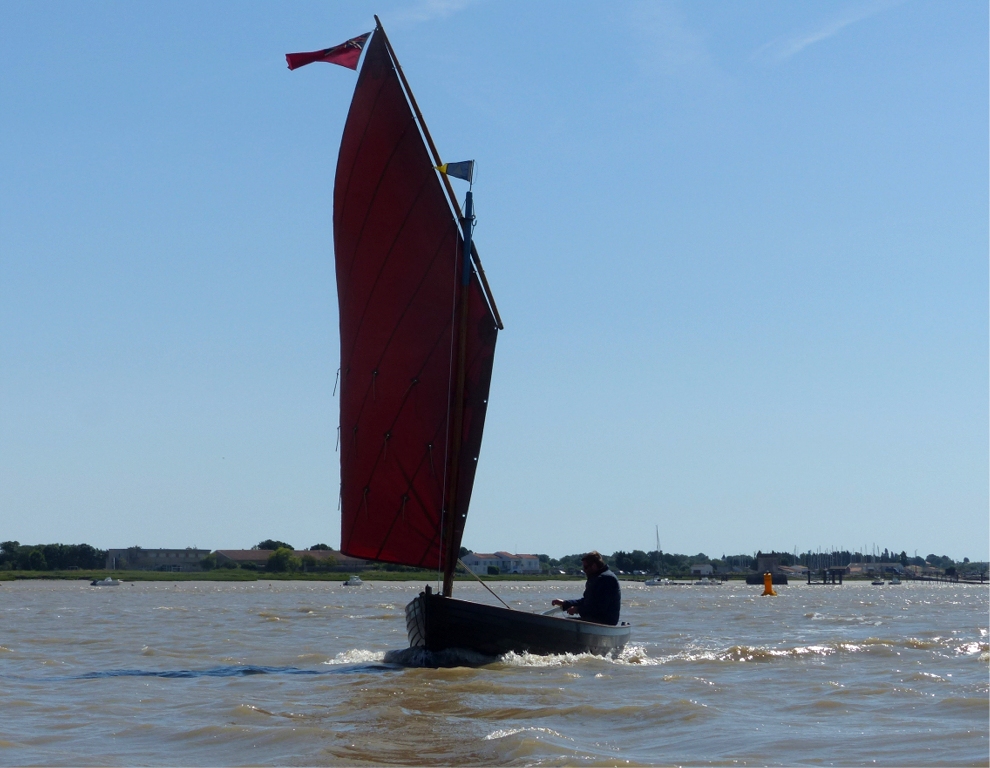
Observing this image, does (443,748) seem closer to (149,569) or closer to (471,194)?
(471,194)

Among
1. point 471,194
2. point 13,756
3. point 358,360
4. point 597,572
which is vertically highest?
point 471,194

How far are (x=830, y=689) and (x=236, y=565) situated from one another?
13157cm

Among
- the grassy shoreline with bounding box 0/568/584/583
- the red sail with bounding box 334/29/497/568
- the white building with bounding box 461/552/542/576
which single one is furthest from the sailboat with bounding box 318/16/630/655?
the white building with bounding box 461/552/542/576

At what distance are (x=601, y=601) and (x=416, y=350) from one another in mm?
4363

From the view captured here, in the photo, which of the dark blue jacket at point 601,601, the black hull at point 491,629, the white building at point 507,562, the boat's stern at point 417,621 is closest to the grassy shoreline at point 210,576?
the white building at point 507,562

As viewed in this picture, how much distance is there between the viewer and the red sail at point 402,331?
16.1 m

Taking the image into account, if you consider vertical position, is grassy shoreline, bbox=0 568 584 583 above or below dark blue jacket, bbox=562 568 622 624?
above

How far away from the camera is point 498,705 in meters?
12.0

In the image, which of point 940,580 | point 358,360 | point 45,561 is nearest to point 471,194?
point 358,360

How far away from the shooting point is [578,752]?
9336mm

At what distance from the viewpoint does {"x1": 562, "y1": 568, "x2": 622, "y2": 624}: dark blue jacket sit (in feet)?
53.7

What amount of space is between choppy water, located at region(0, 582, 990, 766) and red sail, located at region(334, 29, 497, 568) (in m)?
2.34

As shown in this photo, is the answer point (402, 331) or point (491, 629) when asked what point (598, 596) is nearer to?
point (491, 629)

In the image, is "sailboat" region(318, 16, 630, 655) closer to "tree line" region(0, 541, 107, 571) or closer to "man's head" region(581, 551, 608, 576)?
"man's head" region(581, 551, 608, 576)
